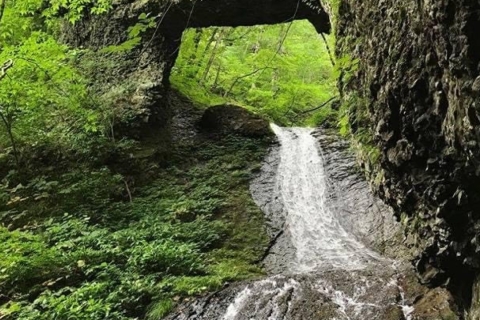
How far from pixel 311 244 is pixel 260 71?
1007 centimetres

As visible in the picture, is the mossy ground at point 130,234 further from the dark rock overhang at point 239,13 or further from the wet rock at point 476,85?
the wet rock at point 476,85

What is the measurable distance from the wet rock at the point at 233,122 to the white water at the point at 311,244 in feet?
2.41

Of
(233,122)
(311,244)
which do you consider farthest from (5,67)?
(311,244)

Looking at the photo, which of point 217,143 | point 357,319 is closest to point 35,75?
point 217,143

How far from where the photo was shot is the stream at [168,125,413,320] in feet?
20.9

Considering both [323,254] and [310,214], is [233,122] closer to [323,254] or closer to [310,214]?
[310,214]

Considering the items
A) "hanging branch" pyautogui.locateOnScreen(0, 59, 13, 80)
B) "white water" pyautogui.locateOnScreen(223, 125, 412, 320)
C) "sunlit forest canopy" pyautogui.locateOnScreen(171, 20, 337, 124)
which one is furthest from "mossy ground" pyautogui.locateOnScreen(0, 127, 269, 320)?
"sunlit forest canopy" pyautogui.locateOnScreen(171, 20, 337, 124)

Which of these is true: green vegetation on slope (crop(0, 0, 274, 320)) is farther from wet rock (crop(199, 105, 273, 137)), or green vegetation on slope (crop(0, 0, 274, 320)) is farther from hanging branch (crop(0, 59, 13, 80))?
wet rock (crop(199, 105, 273, 137))

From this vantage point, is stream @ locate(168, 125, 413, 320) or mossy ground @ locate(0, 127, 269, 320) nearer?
stream @ locate(168, 125, 413, 320)

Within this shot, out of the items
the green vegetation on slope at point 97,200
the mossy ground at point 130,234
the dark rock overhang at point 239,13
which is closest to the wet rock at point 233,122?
the green vegetation on slope at point 97,200

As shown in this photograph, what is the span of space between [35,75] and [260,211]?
5.69 meters

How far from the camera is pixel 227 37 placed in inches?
646

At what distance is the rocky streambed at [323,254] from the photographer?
621 centimetres

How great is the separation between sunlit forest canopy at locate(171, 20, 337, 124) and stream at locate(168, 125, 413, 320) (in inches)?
90.6
